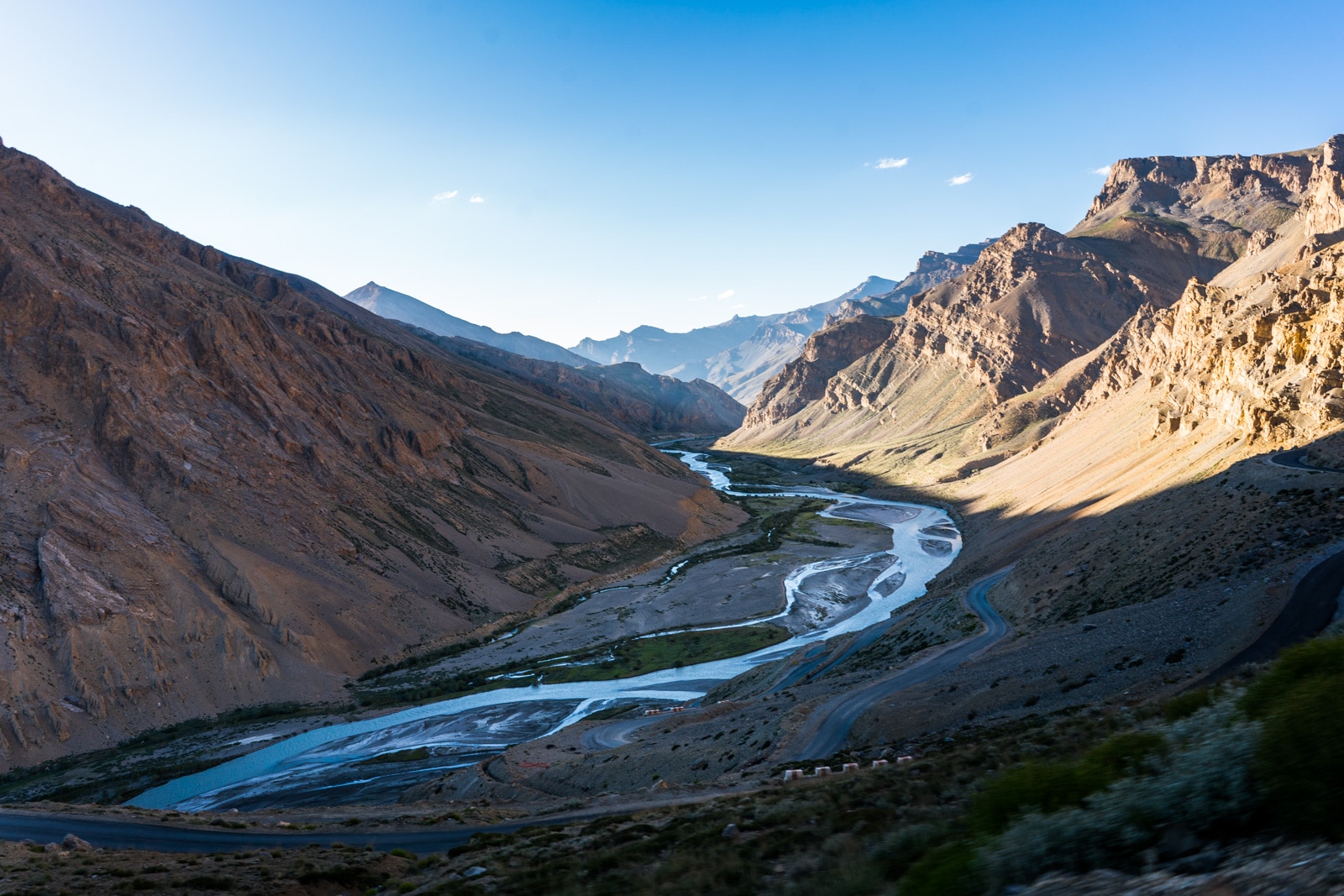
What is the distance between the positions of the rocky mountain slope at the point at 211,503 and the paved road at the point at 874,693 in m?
43.7

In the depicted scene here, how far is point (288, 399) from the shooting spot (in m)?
91.6

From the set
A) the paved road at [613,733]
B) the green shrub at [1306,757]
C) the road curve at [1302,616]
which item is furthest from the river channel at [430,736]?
the green shrub at [1306,757]

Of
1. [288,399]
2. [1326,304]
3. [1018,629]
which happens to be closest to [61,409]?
[288,399]

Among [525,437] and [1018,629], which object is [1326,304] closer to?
[1018,629]

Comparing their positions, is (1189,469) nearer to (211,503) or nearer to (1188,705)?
(1188,705)

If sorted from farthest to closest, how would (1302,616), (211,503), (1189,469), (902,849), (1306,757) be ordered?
(211,503) < (1189,469) < (1302,616) < (902,849) < (1306,757)

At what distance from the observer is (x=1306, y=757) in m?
8.09

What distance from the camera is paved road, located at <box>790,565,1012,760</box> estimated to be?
30.4 m

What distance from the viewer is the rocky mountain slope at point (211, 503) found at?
54250mm

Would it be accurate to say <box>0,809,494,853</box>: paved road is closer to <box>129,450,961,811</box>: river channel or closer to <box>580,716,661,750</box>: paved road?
<box>129,450,961,811</box>: river channel

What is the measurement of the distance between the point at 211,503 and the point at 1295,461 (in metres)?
82.7

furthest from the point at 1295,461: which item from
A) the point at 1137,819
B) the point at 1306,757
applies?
the point at 1137,819

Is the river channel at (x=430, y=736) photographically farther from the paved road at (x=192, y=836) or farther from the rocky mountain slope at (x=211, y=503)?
the paved road at (x=192, y=836)

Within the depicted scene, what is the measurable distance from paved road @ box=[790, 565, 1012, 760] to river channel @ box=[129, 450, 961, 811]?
19684 millimetres
